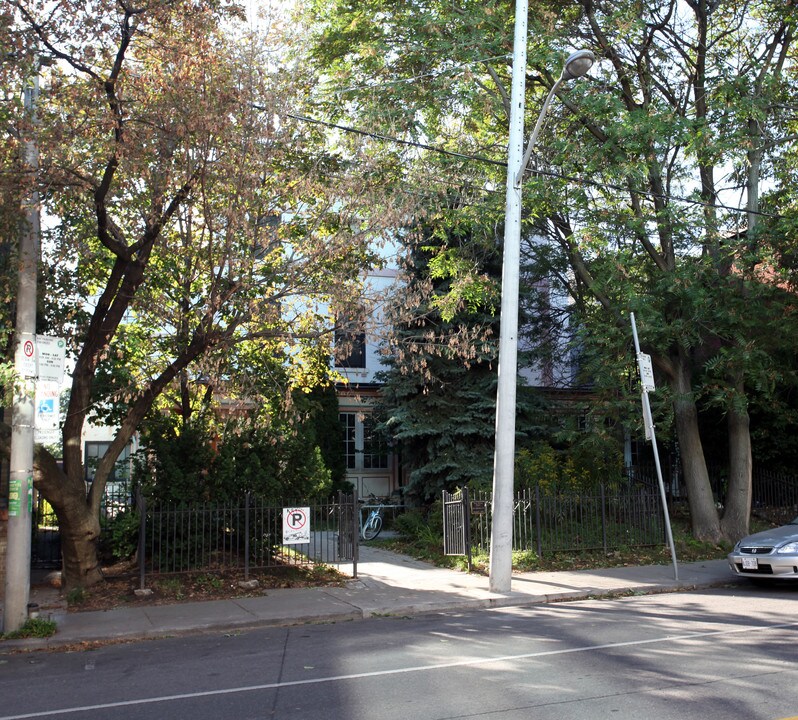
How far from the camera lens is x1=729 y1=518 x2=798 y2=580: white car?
11.6 m

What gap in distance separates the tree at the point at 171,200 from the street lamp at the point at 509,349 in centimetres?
242

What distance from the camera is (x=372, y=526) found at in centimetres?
2056

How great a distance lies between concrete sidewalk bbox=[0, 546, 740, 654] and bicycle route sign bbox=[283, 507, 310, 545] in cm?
82

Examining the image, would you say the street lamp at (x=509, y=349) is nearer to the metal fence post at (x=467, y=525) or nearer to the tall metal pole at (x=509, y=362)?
the tall metal pole at (x=509, y=362)

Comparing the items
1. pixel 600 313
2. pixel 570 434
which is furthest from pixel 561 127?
pixel 570 434

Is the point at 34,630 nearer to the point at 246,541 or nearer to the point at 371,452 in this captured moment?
the point at 246,541

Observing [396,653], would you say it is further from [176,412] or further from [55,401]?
[176,412]

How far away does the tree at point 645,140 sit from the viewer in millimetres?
14336

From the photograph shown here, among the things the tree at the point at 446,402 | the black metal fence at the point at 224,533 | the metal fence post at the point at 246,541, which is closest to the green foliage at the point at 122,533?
the black metal fence at the point at 224,533

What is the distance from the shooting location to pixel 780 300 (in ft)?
48.5

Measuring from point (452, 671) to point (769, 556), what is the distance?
6.79 meters

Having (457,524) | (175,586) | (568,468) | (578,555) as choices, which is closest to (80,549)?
(175,586)

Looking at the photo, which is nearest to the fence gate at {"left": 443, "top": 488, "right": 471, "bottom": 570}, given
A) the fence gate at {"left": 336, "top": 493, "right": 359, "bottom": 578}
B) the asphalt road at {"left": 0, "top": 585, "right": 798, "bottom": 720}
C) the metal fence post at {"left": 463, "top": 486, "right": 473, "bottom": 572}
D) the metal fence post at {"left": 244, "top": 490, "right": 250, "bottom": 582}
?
the metal fence post at {"left": 463, "top": 486, "right": 473, "bottom": 572}

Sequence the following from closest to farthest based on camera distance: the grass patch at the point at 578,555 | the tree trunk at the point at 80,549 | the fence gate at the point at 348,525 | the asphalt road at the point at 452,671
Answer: the asphalt road at the point at 452,671 → the tree trunk at the point at 80,549 → the fence gate at the point at 348,525 → the grass patch at the point at 578,555
